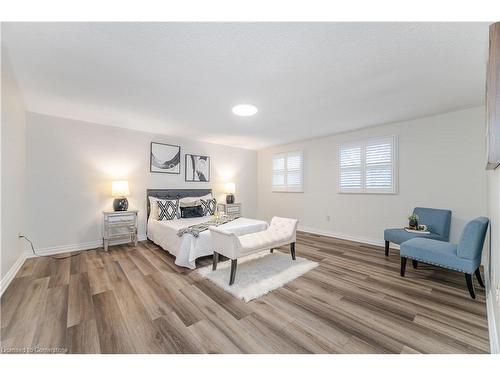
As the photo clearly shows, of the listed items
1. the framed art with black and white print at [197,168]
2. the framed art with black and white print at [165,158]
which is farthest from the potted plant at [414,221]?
the framed art with black and white print at [165,158]

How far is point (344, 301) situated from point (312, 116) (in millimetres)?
2852

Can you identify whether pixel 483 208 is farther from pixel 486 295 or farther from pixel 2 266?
pixel 2 266

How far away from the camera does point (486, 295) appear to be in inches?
84.8

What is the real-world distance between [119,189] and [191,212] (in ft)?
4.57

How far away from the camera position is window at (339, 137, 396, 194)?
3984 millimetres

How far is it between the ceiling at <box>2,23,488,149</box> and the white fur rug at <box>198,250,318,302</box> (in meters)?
2.39

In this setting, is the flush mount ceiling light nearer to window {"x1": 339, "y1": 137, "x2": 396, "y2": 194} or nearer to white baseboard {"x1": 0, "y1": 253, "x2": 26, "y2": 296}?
window {"x1": 339, "y1": 137, "x2": 396, "y2": 194}

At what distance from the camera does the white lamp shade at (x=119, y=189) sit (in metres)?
3.81

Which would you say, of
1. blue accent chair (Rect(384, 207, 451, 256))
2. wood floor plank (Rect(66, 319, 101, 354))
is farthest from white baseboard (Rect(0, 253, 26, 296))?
blue accent chair (Rect(384, 207, 451, 256))

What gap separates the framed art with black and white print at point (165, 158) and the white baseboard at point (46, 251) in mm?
1540

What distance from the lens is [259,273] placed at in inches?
106

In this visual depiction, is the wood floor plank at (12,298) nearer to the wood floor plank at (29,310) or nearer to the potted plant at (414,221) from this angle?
the wood floor plank at (29,310)

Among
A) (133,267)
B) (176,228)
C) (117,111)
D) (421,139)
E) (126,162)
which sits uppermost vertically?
(117,111)
